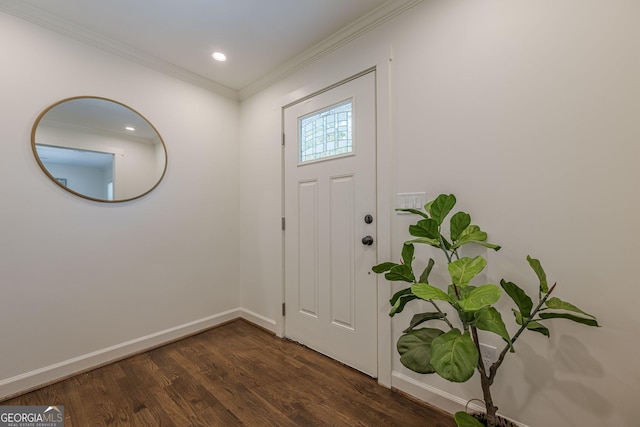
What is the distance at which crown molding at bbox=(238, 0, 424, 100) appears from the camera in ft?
5.48

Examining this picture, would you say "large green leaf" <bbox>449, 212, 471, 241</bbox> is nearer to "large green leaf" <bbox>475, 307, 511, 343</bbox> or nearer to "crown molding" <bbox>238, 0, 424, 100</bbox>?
"large green leaf" <bbox>475, 307, 511, 343</bbox>

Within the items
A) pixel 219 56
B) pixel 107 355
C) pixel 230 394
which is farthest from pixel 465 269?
pixel 107 355

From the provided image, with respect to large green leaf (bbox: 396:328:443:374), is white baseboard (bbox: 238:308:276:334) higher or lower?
lower

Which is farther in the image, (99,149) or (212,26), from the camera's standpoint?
(99,149)

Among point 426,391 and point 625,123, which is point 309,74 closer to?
point 625,123

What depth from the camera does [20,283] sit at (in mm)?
1677

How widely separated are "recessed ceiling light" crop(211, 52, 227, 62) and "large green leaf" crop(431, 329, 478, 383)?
2559 mm

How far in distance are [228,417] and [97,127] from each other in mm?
2253

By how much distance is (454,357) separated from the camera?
865mm

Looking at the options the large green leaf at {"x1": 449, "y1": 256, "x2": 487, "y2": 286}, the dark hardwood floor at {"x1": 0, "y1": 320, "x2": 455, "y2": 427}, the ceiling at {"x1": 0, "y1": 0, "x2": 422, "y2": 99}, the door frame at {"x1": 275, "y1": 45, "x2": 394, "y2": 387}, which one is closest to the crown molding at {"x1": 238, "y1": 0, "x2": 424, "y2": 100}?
the ceiling at {"x1": 0, "y1": 0, "x2": 422, "y2": 99}

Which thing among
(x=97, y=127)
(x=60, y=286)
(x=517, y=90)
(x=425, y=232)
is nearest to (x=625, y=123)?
(x=517, y=90)

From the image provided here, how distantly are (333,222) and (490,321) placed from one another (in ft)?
4.01

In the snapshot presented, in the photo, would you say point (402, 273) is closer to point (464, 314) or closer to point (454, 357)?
point (464, 314)

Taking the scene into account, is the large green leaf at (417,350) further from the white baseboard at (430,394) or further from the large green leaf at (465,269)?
the white baseboard at (430,394)
